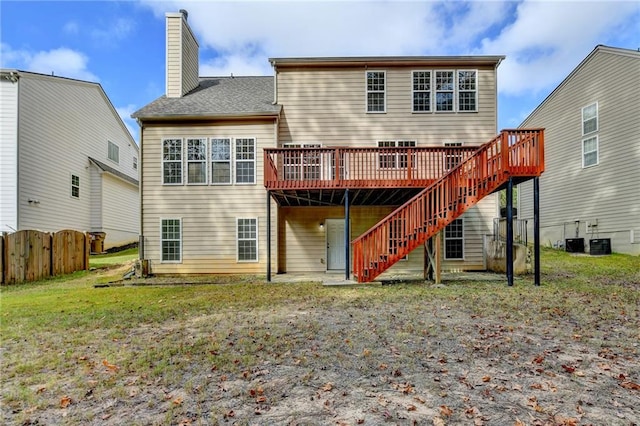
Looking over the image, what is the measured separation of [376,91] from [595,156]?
37.3 feet

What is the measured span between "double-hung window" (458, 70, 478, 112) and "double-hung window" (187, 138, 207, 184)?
33.0 ft

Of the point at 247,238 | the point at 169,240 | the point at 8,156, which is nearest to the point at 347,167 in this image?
the point at 247,238

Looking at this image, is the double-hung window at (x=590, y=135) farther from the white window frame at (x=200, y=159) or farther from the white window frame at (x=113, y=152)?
the white window frame at (x=113, y=152)

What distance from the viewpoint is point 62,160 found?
1612 cm

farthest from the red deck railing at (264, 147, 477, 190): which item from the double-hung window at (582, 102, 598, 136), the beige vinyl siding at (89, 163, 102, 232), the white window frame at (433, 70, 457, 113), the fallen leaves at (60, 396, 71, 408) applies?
the beige vinyl siding at (89, 163, 102, 232)

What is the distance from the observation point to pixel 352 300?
7258mm

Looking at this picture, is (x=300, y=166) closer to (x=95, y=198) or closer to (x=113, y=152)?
(x=95, y=198)

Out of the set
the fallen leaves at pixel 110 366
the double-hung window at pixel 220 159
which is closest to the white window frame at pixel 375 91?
the double-hung window at pixel 220 159

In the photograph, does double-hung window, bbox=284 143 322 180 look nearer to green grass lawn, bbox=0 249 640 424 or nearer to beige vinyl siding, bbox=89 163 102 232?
green grass lawn, bbox=0 249 640 424

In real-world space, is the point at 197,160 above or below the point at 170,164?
above

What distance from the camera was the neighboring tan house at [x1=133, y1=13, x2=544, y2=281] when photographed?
1202cm

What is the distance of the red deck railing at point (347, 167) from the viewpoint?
9.60m

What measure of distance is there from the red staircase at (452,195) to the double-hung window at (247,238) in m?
4.54

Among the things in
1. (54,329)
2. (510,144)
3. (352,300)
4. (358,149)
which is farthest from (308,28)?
(54,329)
